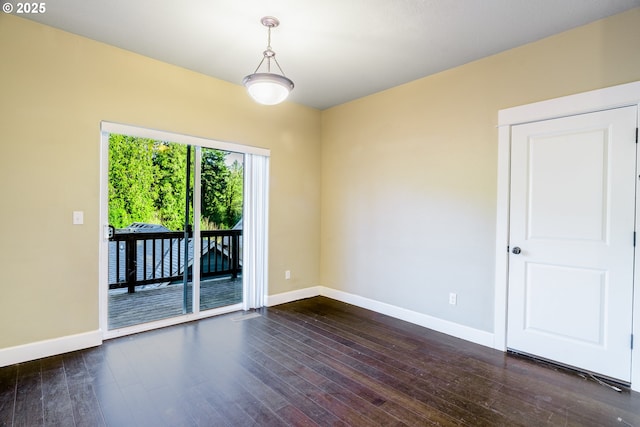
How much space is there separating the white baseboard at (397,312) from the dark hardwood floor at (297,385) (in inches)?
4.5

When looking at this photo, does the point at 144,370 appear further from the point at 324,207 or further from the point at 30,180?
the point at 324,207

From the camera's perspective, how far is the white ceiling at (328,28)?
235 centimetres

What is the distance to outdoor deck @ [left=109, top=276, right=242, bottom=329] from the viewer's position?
11.5 feet

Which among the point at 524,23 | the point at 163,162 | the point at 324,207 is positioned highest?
the point at 524,23

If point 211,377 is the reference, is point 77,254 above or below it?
above

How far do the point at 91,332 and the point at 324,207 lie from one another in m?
3.17

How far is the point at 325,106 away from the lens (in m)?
4.69

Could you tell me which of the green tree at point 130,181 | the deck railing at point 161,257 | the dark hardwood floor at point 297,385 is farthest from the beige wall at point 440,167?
the green tree at point 130,181

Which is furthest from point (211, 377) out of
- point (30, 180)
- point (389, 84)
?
point (389, 84)

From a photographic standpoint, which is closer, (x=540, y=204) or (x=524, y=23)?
(x=524, y=23)

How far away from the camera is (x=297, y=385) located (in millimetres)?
2361

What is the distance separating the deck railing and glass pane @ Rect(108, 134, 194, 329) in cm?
1

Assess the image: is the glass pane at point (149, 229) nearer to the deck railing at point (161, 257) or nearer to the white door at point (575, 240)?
the deck railing at point (161, 257)

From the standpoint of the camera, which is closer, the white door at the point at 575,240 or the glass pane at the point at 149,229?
the white door at the point at 575,240
